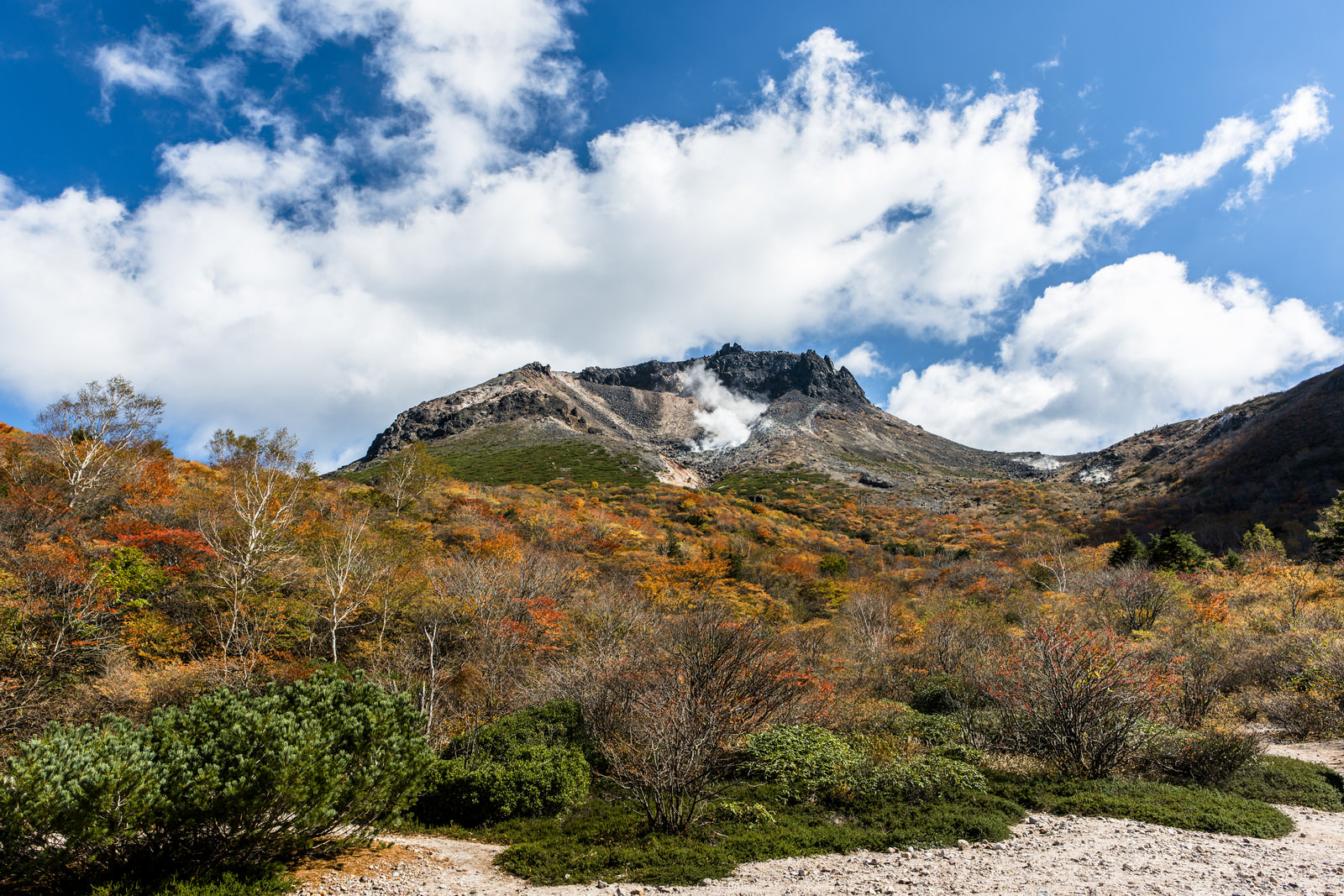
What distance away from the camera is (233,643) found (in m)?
17.4

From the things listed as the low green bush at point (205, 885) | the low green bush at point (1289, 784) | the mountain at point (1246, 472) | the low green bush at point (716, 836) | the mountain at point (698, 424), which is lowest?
the low green bush at point (1289, 784)

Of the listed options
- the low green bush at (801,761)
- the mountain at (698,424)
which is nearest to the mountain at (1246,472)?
the mountain at (698,424)

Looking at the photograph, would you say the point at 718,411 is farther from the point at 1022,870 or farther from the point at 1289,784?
the point at 1022,870

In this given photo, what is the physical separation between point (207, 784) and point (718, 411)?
6411 inches

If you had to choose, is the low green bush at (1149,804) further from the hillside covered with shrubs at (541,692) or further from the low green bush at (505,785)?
the low green bush at (505,785)

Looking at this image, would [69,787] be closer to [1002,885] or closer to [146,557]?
[1002,885]

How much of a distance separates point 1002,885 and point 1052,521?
217 ft

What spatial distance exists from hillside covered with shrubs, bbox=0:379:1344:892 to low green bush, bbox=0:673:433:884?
37mm

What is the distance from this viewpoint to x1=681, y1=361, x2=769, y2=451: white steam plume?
468 feet

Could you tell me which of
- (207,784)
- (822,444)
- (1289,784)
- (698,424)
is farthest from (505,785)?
(698,424)

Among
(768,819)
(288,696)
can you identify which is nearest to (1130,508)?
(768,819)

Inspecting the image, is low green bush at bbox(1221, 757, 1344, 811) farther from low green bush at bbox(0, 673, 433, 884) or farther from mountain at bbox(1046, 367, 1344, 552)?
mountain at bbox(1046, 367, 1344, 552)

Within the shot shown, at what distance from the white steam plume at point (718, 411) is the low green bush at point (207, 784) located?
126298mm

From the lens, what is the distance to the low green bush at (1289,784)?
33.6 feet
